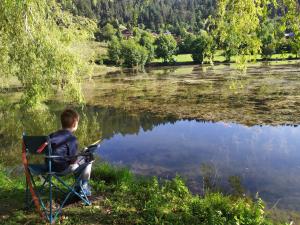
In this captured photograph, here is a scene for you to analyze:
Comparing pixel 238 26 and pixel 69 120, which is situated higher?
pixel 238 26

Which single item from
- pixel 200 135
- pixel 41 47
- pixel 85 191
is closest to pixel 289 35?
pixel 85 191

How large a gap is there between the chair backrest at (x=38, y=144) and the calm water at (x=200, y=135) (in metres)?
3.37

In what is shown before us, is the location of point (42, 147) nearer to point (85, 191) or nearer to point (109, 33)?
point (85, 191)

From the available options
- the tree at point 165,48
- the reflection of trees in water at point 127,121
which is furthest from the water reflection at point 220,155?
the tree at point 165,48

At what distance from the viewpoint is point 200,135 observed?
1955cm

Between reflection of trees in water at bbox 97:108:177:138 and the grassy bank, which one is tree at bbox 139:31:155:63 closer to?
reflection of trees in water at bbox 97:108:177:138

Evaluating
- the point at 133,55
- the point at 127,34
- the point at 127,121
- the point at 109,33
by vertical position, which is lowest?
the point at 127,121

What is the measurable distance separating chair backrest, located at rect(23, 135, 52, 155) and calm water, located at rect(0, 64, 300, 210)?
11.1 feet

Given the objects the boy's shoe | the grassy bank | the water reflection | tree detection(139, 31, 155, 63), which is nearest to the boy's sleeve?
the boy's shoe

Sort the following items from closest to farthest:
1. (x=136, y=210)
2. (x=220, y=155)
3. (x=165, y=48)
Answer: (x=136, y=210), (x=220, y=155), (x=165, y=48)

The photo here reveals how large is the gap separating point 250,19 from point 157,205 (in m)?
3.63

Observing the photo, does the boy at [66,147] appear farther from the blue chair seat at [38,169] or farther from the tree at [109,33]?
the tree at [109,33]

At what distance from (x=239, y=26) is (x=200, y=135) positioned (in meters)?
14.0

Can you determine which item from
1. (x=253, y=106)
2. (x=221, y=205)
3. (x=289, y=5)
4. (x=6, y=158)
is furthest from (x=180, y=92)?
(x=289, y=5)
